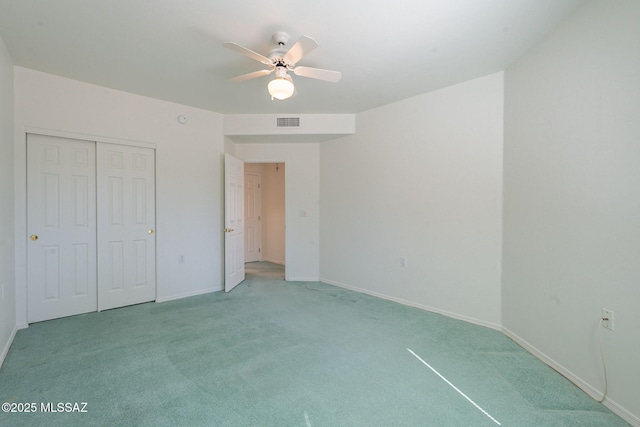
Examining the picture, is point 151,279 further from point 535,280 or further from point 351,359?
point 535,280

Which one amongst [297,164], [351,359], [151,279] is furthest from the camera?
[297,164]

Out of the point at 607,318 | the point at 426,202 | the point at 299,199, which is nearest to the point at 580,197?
the point at 607,318

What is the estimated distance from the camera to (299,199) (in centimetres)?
500

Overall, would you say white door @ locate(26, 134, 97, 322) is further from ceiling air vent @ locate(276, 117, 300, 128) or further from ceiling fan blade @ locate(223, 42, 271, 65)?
ceiling fan blade @ locate(223, 42, 271, 65)

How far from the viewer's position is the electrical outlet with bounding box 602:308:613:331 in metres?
1.84

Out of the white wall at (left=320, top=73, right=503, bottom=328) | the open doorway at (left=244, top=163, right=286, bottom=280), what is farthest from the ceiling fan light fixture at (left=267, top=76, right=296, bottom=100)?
the open doorway at (left=244, top=163, right=286, bottom=280)

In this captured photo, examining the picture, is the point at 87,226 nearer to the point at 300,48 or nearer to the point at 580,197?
the point at 300,48

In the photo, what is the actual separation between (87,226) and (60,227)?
24cm

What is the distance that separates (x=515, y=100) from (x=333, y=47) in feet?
5.87

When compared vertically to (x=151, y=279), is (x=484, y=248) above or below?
above

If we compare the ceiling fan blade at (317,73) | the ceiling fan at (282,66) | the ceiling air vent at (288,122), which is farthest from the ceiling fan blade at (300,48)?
the ceiling air vent at (288,122)

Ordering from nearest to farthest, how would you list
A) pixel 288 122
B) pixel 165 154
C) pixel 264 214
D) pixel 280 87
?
1. pixel 280 87
2. pixel 165 154
3. pixel 288 122
4. pixel 264 214

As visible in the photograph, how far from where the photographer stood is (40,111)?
3041 millimetres

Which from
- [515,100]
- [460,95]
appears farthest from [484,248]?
[460,95]
